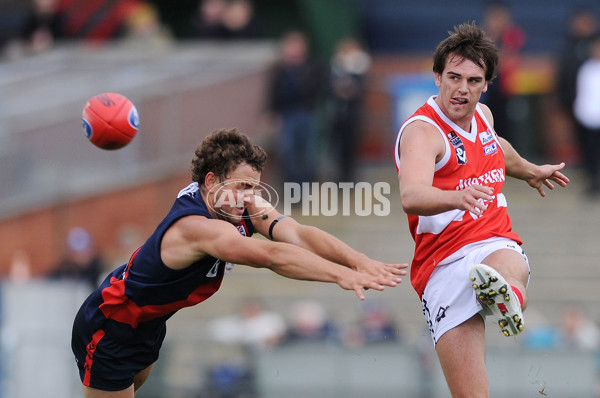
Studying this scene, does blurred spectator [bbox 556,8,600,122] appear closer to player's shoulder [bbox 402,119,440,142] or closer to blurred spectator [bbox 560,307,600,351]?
blurred spectator [bbox 560,307,600,351]

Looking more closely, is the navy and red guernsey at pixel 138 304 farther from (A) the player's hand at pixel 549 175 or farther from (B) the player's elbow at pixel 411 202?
(A) the player's hand at pixel 549 175

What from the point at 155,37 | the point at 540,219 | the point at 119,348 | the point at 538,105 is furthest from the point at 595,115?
the point at 119,348

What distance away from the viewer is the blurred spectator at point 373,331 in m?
12.0

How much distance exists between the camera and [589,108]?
15.0 metres

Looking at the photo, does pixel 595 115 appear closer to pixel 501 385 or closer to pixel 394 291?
pixel 394 291

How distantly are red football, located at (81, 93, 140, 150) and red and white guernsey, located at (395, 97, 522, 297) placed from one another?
2.24 metres

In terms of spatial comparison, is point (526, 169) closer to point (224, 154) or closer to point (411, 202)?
point (411, 202)

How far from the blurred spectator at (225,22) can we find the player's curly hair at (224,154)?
1012 centimetres

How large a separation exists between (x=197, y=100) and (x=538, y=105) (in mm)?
6235

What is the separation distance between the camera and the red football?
769cm

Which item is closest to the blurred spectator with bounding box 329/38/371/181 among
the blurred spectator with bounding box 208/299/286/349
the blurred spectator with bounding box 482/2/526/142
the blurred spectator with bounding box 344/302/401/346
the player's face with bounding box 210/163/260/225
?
the blurred spectator with bounding box 482/2/526/142

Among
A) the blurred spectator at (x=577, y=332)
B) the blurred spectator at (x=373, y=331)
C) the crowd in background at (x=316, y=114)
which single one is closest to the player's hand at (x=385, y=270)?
the blurred spectator at (x=373, y=331)

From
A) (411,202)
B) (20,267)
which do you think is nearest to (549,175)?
(411,202)

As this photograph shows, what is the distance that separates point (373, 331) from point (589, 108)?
206 inches
